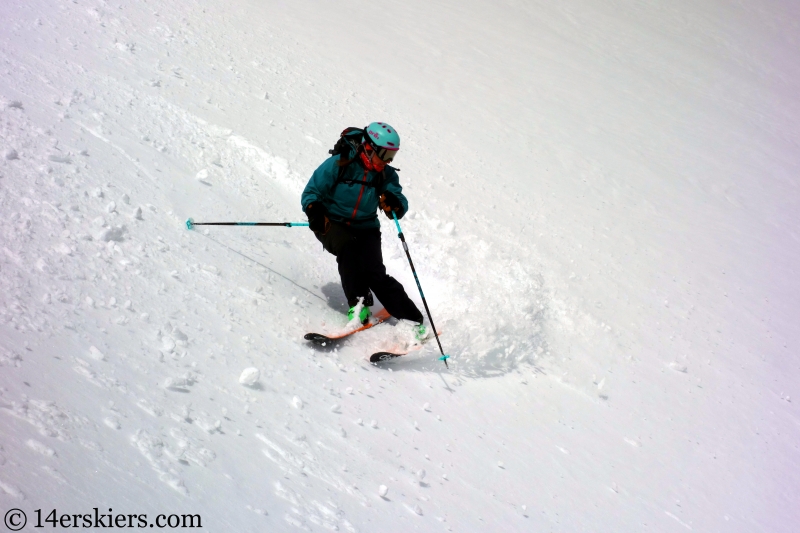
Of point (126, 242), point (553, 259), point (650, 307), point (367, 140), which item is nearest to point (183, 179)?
point (126, 242)

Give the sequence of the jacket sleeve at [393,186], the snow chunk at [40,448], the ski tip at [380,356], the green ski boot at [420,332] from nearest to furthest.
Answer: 1. the snow chunk at [40,448]
2. the ski tip at [380,356]
3. the green ski boot at [420,332]
4. the jacket sleeve at [393,186]

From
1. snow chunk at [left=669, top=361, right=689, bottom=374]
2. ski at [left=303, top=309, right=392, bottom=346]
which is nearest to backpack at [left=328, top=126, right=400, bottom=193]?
ski at [left=303, top=309, right=392, bottom=346]

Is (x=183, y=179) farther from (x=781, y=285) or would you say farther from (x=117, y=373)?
(x=781, y=285)

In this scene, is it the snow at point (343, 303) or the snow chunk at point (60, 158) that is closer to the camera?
the snow at point (343, 303)

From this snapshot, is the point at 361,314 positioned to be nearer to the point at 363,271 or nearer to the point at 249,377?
the point at 363,271

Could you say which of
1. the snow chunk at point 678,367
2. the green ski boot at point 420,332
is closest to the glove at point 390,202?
the green ski boot at point 420,332

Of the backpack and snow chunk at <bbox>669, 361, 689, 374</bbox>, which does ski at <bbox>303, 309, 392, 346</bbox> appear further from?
snow chunk at <bbox>669, 361, 689, 374</bbox>

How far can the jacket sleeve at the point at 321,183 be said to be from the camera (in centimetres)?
493

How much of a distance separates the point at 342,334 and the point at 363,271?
696 millimetres

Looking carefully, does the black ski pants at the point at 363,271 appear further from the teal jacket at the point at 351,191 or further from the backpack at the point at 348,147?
the backpack at the point at 348,147

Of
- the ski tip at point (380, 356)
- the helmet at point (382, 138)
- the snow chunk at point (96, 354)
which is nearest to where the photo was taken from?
the snow chunk at point (96, 354)

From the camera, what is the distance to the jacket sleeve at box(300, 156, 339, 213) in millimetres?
4930

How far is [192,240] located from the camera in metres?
5.04

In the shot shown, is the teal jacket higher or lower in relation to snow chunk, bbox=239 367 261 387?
higher
